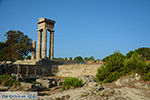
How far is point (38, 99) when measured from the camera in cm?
721

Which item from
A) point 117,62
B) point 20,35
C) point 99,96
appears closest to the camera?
point 99,96

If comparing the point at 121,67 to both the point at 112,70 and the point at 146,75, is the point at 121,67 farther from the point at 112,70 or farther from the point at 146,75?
the point at 146,75

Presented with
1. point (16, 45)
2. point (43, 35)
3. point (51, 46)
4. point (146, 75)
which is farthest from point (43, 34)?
point (146, 75)

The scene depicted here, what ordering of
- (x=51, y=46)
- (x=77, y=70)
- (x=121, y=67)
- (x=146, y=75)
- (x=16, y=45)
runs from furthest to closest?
(x=51, y=46) < (x=16, y=45) < (x=77, y=70) < (x=121, y=67) < (x=146, y=75)

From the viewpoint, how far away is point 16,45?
86.8 feet

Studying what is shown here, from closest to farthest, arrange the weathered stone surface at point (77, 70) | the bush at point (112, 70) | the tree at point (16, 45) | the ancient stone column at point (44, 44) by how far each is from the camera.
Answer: the bush at point (112, 70) < the weathered stone surface at point (77, 70) < the tree at point (16, 45) < the ancient stone column at point (44, 44)

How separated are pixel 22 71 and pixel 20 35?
31.1 ft

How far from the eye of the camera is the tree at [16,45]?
2661 centimetres

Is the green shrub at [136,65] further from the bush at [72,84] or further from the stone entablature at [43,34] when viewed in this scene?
the stone entablature at [43,34]

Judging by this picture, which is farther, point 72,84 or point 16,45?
point 16,45

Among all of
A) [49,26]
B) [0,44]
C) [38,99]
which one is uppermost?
[49,26]

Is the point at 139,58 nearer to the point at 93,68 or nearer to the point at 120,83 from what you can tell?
the point at 120,83

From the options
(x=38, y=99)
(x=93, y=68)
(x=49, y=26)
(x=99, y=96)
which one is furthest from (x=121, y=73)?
(x=49, y=26)

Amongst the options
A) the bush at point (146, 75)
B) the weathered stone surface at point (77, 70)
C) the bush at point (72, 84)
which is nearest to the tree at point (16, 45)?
the weathered stone surface at point (77, 70)
